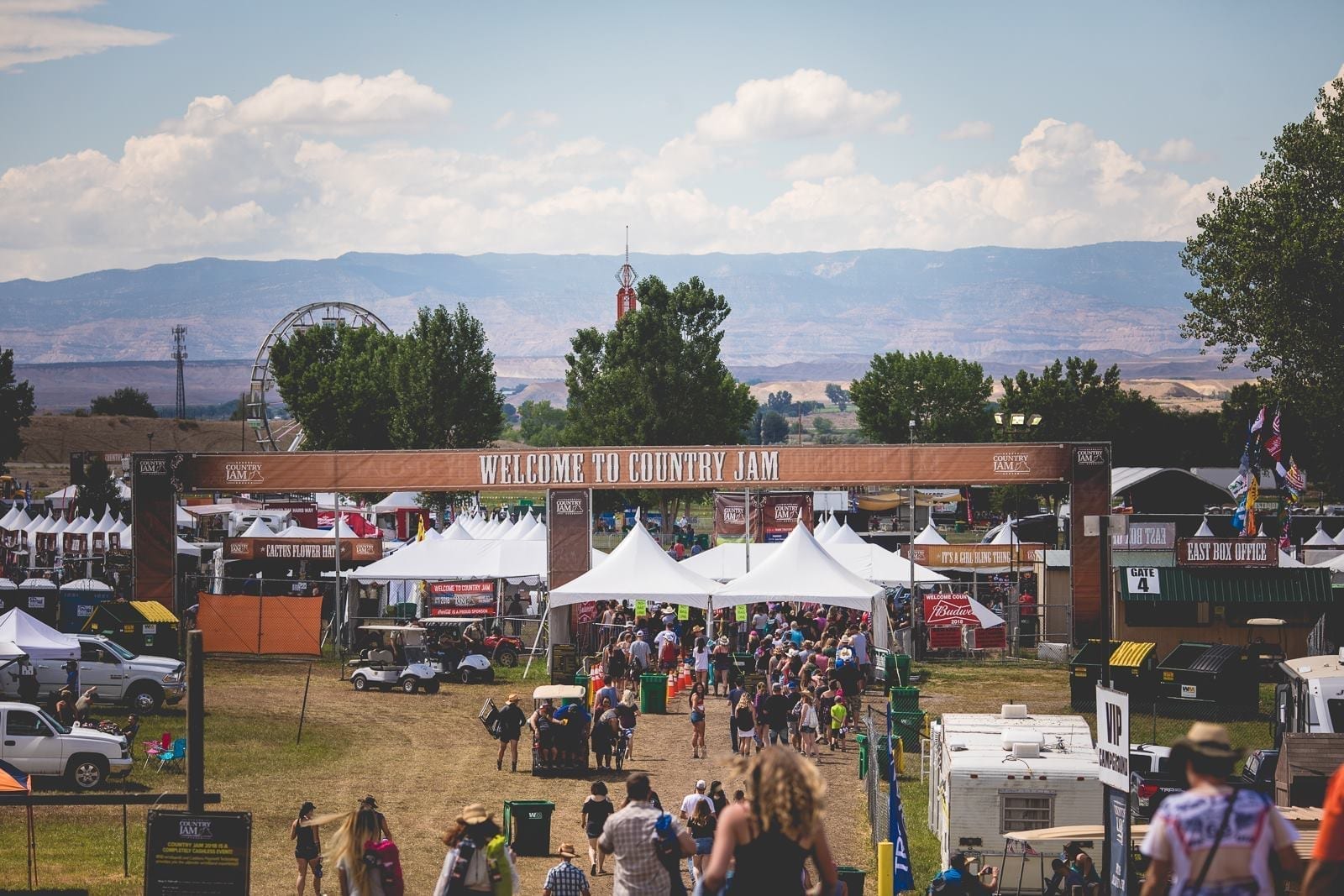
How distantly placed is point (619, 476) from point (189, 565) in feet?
66.0

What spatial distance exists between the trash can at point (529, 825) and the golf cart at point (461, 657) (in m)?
15.6

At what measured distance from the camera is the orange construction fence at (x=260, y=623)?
123ft

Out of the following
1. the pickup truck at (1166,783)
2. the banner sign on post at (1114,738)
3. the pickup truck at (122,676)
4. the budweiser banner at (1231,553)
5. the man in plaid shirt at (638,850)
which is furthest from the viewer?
the budweiser banner at (1231,553)

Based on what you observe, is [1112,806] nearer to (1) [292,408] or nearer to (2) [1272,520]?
(2) [1272,520]

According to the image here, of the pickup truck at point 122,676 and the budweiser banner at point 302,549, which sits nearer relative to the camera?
the pickup truck at point 122,676

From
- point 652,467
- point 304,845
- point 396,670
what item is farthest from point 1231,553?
point 304,845

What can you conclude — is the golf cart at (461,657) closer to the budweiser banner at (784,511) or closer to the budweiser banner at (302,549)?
the budweiser banner at (302,549)

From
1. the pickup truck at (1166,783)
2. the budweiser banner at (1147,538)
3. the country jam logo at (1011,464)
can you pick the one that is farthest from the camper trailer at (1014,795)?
the budweiser banner at (1147,538)

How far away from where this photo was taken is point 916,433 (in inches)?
4168

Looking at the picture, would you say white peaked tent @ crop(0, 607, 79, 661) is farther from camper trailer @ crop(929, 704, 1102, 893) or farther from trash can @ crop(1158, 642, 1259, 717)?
trash can @ crop(1158, 642, 1259, 717)

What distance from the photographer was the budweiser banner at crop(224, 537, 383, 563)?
4278cm

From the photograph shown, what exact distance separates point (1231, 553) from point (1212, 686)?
6.01m

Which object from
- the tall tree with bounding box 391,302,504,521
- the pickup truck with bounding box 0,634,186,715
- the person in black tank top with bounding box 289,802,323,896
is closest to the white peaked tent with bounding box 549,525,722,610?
the pickup truck with bounding box 0,634,186,715

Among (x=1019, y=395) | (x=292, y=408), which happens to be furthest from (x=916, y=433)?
(x=292, y=408)
